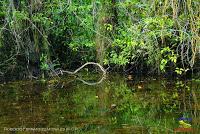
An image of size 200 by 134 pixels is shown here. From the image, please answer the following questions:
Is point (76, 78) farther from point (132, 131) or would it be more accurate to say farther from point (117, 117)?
Answer: point (132, 131)

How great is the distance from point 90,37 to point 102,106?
4.02 m

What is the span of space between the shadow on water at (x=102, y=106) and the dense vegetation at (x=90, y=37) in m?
0.59

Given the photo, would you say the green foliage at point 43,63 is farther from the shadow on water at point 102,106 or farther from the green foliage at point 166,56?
the green foliage at point 166,56

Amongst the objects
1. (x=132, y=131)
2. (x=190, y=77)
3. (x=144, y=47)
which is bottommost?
(x=132, y=131)

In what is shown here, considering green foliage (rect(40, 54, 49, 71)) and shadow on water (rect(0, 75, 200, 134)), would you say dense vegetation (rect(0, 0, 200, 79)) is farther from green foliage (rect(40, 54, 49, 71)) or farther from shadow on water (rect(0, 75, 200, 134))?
shadow on water (rect(0, 75, 200, 134))

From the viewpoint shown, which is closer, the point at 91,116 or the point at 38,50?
the point at 91,116

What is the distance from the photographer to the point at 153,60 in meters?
9.34

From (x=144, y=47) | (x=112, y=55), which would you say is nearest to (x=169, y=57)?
(x=144, y=47)

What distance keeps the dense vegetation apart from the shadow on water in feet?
1.94

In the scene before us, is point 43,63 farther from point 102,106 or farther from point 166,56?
point 102,106

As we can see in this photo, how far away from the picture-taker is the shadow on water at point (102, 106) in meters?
5.72

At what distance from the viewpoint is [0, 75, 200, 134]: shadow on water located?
5.72 m

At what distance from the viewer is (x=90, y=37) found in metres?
10.8

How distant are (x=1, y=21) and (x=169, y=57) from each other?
3895mm
